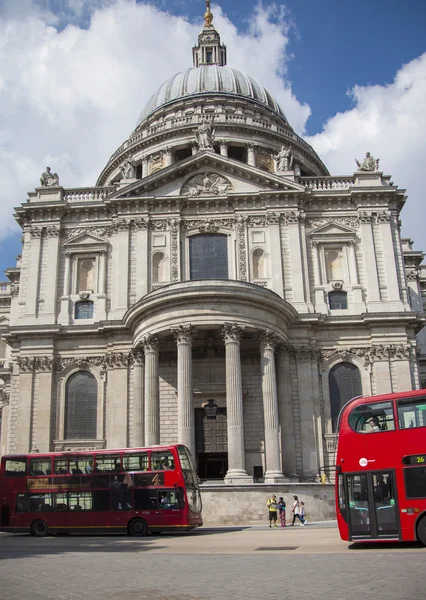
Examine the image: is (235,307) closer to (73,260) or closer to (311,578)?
(73,260)

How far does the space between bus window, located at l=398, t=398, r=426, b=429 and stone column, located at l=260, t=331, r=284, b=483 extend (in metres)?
16.9

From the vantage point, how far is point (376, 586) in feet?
37.7

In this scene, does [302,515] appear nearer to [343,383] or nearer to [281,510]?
A: [281,510]

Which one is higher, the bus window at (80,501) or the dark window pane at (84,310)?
the dark window pane at (84,310)

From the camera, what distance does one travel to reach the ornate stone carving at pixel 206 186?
148 feet

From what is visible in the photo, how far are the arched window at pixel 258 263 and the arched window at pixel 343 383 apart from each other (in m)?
7.80

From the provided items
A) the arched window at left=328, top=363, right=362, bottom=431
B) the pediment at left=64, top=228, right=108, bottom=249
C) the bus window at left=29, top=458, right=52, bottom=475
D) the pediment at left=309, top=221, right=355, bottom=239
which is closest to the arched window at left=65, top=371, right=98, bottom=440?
the pediment at left=64, top=228, right=108, bottom=249

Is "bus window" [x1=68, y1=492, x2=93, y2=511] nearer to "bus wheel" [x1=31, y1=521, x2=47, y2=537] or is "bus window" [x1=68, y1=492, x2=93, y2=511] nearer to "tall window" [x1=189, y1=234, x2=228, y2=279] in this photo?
"bus wheel" [x1=31, y1=521, x2=47, y2=537]

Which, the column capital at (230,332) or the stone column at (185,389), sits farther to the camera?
the column capital at (230,332)

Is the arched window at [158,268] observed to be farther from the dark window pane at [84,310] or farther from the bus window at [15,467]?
the bus window at [15,467]

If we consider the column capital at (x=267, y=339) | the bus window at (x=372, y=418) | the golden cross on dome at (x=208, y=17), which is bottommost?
the bus window at (x=372, y=418)

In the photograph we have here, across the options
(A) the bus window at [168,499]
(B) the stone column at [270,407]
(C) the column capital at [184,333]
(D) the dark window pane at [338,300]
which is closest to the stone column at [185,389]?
(C) the column capital at [184,333]

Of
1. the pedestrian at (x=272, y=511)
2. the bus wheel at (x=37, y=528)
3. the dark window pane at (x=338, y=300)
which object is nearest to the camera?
the bus wheel at (x=37, y=528)

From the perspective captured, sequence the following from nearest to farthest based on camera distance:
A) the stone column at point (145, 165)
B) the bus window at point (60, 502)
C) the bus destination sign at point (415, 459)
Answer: the bus destination sign at point (415, 459) < the bus window at point (60, 502) < the stone column at point (145, 165)
